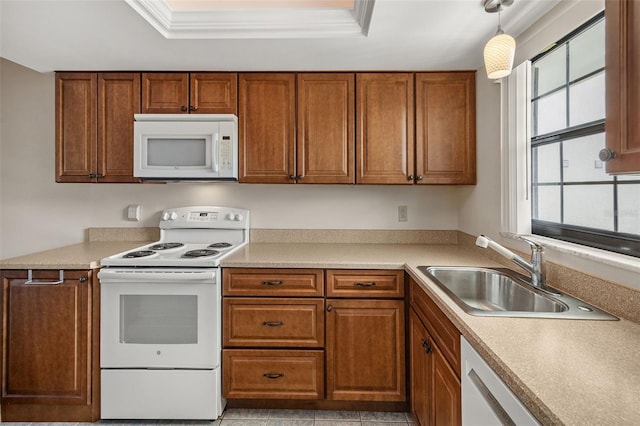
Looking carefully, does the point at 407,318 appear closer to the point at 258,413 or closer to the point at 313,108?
the point at 258,413

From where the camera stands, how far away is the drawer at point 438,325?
1174 mm

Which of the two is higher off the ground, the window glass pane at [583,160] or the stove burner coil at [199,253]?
the window glass pane at [583,160]

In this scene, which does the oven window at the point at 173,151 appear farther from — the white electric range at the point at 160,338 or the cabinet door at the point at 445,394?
the cabinet door at the point at 445,394

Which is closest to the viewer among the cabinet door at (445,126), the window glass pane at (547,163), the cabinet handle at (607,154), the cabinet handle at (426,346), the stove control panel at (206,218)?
the cabinet handle at (607,154)

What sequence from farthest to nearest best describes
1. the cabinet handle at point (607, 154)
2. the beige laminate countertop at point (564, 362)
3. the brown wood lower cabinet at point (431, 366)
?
the brown wood lower cabinet at point (431, 366) → the cabinet handle at point (607, 154) → the beige laminate countertop at point (564, 362)

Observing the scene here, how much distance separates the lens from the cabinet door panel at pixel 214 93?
90.0 inches

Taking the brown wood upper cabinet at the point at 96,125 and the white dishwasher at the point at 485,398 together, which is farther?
the brown wood upper cabinet at the point at 96,125

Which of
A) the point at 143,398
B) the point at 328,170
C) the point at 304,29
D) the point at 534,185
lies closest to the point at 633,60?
the point at 534,185

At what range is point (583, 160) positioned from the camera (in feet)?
4.66

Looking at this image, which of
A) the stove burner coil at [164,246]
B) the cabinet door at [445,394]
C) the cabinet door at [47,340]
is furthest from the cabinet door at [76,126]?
the cabinet door at [445,394]

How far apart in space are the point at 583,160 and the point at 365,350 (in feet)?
4.64

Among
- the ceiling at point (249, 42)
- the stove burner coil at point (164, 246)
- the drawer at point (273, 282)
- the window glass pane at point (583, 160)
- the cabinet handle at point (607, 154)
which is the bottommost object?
the drawer at point (273, 282)

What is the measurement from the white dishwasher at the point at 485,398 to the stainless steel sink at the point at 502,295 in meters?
0.18

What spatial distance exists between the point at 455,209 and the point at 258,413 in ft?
6.38
